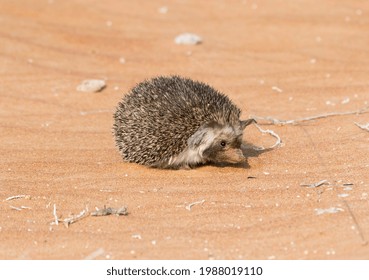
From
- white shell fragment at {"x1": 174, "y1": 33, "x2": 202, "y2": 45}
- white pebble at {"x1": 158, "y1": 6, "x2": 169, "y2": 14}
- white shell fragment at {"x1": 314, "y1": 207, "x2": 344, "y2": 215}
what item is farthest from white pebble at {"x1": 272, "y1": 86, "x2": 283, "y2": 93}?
white shell fragment at {"x1": 314, "y1": 207, "x2": 344, "y2": 215}

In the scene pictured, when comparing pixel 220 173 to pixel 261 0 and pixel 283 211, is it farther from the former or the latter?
pixel 261 0

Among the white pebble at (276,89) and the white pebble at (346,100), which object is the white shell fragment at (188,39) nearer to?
the white pebble at (276,89)

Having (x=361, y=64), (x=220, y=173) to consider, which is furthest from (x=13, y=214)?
(x=361, y=64)

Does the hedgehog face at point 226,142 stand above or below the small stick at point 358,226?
below

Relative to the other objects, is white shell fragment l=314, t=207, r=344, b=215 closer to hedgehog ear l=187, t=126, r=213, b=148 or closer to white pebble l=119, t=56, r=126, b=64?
hedgehog ear l=187, t=126, r=213, b=148

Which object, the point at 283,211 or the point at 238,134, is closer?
the point at 283,211

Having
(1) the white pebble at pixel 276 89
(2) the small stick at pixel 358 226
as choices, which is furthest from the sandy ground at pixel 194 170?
(1) the white pebble at pixel 276 89
